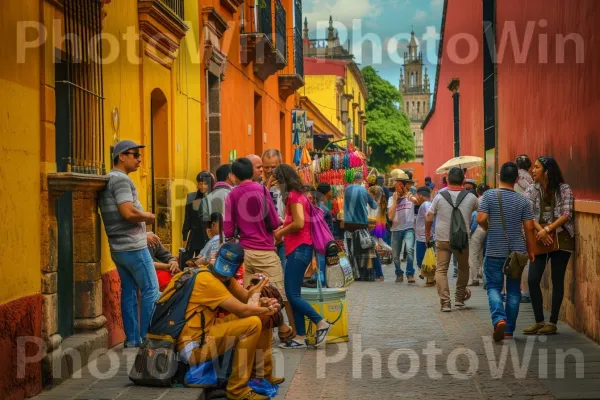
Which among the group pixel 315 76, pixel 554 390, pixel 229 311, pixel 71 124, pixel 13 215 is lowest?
pixel 554 390

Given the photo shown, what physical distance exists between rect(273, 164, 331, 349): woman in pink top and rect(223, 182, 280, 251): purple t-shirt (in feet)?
0.86

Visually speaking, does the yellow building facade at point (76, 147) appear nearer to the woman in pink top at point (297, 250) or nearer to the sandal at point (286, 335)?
the sandal at point (286, 335)

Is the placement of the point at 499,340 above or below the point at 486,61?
→ below

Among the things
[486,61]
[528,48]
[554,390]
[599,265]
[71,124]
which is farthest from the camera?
[486,61]

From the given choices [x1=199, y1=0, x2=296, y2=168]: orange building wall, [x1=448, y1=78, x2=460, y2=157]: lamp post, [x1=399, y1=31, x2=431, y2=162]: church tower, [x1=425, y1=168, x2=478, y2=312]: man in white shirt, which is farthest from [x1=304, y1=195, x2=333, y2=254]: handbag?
[x1=399, y1=31, x2=431, y2=162]: church tower

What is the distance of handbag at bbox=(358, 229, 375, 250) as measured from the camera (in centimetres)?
1684

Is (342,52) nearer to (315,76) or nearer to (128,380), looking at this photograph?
(315,76)

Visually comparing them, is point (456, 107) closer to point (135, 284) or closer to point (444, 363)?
point (444, 363)

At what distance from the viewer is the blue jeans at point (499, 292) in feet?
32.4

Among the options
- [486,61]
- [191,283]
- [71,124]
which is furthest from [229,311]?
[486,61]

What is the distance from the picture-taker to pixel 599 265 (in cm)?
952

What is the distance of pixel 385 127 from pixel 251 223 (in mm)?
83848

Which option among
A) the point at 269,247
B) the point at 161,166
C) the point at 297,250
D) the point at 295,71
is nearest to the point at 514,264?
the point at 297,250

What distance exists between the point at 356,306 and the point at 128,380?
19.6 feet
